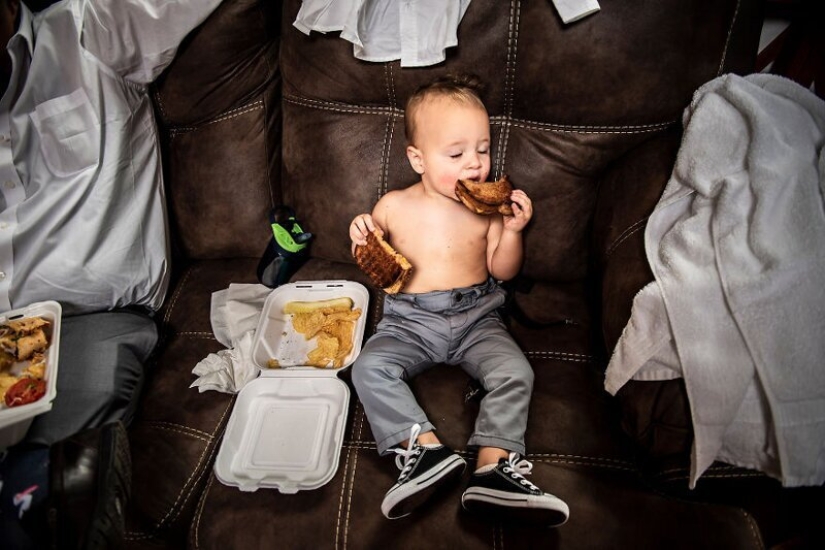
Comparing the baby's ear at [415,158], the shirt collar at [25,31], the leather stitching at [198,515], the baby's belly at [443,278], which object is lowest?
the leather stitching at [198,515]

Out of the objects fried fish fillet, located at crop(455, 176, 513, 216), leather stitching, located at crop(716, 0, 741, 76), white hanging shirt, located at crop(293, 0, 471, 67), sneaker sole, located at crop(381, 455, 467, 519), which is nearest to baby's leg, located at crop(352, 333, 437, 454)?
sneaker sole, located at crop(381, 455, 467, 519)

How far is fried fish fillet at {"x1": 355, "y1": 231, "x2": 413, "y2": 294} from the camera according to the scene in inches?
60.7

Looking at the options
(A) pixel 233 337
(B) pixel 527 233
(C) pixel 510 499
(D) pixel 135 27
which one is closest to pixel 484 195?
(B) pixel 527 233

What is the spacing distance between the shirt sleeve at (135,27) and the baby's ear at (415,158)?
30.1 inches

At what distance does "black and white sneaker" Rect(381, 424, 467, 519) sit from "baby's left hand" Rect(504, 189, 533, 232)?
0.68 metres

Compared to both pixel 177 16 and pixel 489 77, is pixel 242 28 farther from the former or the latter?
pixel 489 77

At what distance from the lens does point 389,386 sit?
1.38 meters

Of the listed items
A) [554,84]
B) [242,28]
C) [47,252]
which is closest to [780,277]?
[554,84]

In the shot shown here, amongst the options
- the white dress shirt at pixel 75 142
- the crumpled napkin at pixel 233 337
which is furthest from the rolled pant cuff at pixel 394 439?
the white dress shirt at pixel 75 142

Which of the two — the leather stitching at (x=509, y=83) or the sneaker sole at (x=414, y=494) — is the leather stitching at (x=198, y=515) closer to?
the sneaker sole at (x=414, y=494)

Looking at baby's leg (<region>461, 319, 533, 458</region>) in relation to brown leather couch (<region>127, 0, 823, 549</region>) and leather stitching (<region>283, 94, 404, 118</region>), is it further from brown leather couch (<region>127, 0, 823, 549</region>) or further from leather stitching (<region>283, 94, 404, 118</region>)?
leather stitching (<region>283, 94, 404, 118</region>)

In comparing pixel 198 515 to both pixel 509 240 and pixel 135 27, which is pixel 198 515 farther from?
pixel 135 27

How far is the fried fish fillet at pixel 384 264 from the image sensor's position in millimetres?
1541

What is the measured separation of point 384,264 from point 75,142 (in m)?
1.03
